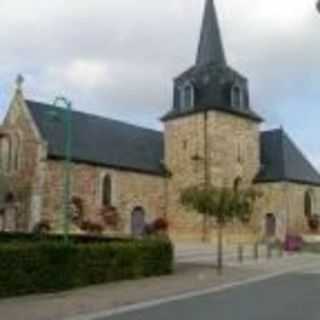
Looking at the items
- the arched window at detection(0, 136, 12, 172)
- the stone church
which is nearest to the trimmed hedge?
the stone church

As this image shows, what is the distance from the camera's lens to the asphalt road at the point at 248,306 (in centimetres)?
1460

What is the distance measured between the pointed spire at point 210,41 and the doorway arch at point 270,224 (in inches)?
440

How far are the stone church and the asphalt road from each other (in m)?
27.8

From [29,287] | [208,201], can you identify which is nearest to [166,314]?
[29,287]

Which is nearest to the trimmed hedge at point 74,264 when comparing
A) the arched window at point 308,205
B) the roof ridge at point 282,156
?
the roof ridge at point 282,156

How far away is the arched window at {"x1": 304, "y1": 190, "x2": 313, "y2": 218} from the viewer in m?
58.5

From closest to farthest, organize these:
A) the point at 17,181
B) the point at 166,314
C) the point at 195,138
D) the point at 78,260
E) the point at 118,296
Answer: the point at 166,314 → the point at 118,296 → the point at 78,260 → the point at 17,181 → the point at 195,138

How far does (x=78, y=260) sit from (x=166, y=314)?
22.9 feet

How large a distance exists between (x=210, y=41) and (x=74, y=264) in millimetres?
37555

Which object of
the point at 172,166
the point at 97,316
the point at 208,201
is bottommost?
the point at 97,316

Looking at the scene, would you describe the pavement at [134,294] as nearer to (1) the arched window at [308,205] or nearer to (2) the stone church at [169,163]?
(2) the stone church at [169,163]

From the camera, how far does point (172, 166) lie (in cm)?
5659

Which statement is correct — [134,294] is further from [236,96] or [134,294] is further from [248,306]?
[236,96]

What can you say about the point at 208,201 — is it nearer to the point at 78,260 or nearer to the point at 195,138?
the point at 78,260
